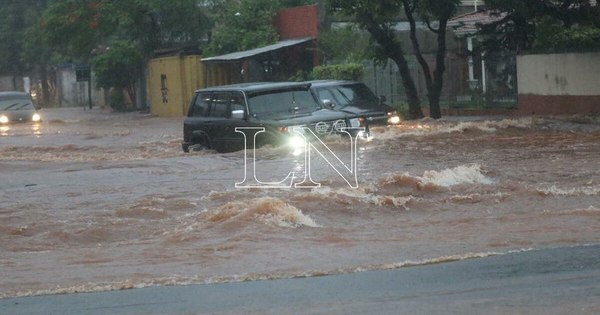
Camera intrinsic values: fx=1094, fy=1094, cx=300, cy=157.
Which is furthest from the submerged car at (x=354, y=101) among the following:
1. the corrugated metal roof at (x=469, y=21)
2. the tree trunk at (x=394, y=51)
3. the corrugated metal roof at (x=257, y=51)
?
the corrugated metal roof at (x=257, y=51)

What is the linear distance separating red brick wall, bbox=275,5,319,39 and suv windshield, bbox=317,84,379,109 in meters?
15.7

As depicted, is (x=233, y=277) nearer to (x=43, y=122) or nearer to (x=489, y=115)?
(x=489, y=115)

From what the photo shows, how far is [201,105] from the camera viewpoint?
21.9 metres

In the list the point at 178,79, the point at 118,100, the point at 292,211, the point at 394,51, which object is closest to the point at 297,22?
the point at 178,79

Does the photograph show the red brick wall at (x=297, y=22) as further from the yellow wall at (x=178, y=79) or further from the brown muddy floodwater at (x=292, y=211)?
the brown muddy floodwater at (x=292, y=211)

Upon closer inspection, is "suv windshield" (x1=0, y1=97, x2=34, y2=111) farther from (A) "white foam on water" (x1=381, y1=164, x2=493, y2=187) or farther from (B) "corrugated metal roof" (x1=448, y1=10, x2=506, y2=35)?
(A) "white foam on water" (x1=381, y1=164, x2=493, y2=187)

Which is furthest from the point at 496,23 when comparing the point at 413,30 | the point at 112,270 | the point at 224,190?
the point at 112,270

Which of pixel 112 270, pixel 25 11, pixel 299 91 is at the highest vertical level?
pixel 25 11

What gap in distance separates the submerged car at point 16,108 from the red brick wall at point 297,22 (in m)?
9.72

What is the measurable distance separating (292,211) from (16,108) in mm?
28615

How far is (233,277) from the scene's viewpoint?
1011 centimetres

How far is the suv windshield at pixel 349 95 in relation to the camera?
23.2 m

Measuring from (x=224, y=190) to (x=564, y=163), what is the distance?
5798 mm

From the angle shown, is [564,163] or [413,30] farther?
[413,30]
